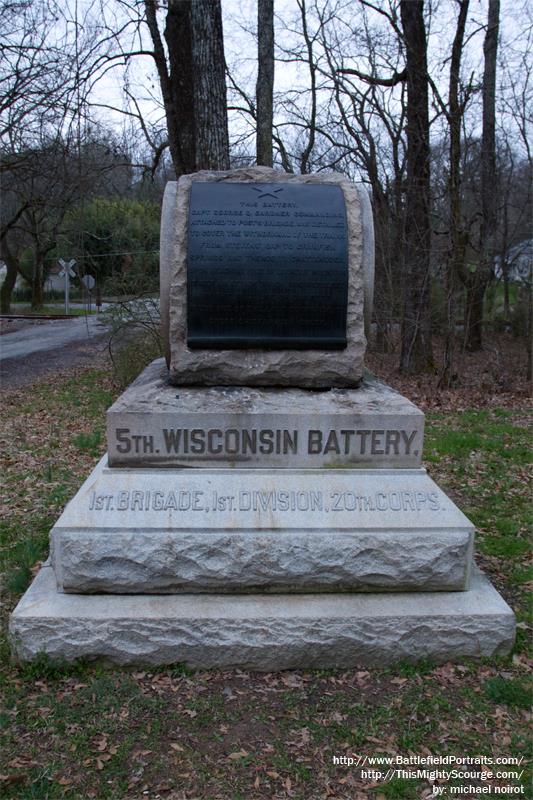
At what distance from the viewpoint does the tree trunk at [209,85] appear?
8.59 meters

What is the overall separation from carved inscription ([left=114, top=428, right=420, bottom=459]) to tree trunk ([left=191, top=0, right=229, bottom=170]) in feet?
20.8

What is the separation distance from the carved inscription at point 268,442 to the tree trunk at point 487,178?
10106 mm

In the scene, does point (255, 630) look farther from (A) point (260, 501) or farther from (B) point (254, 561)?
(A) point (260, 501)

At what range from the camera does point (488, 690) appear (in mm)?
3240

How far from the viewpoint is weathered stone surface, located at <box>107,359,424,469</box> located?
365 centimetres

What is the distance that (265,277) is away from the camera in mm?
3863

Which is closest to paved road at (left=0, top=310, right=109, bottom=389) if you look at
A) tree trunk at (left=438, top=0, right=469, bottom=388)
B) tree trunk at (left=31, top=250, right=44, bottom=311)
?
tree trunk at (left=438, top=0, right=469, bottom=388)

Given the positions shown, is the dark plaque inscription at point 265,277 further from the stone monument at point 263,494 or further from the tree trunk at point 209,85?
the tree trunk at point 209,85

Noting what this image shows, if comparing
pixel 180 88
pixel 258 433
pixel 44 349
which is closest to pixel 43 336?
pixel 44 349

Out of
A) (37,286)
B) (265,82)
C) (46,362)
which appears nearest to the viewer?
(265,82)

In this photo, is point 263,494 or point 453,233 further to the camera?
point 453,233

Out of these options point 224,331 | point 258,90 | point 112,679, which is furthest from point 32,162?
point 112,679

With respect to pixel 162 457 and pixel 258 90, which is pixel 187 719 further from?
pixel 258 90

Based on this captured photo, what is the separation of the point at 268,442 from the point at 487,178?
47.2 ft
